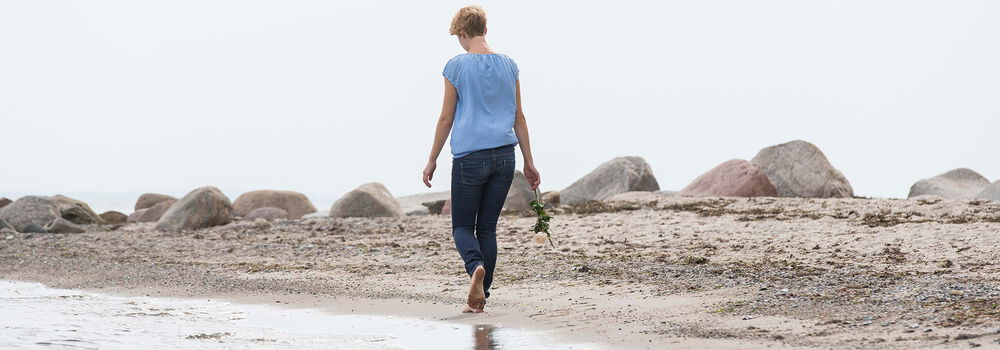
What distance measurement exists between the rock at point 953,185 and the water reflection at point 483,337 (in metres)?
17.2

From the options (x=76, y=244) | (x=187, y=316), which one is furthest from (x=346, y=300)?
(x=76, y=244)

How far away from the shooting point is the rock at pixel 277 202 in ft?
90.0

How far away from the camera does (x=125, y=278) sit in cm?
1232

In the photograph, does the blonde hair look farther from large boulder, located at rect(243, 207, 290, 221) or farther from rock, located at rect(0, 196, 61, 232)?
large boulder, located at rect(243, 207, 290, 221)

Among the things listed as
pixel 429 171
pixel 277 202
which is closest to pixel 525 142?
pixel 429 171

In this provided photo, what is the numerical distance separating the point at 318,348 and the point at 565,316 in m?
1.89

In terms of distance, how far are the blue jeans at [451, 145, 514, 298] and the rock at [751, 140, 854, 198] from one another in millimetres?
14109

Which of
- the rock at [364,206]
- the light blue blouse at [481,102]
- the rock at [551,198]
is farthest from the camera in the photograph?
the rock at [364,206]

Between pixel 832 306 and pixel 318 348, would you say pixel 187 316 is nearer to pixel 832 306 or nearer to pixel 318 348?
pixel 318 348

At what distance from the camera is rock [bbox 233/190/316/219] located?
90.0 feet

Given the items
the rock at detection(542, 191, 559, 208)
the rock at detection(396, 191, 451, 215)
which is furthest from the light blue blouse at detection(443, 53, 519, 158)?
the rock at detection(396, 191, 451, 215)

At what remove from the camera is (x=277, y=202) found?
2762 centimetres

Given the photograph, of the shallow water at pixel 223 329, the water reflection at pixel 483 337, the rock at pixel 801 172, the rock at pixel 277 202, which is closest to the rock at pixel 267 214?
the rock at pixel 277 202

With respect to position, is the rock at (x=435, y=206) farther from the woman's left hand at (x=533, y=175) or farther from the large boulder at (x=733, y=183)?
the woman's left hand at (x=533, y=175)
